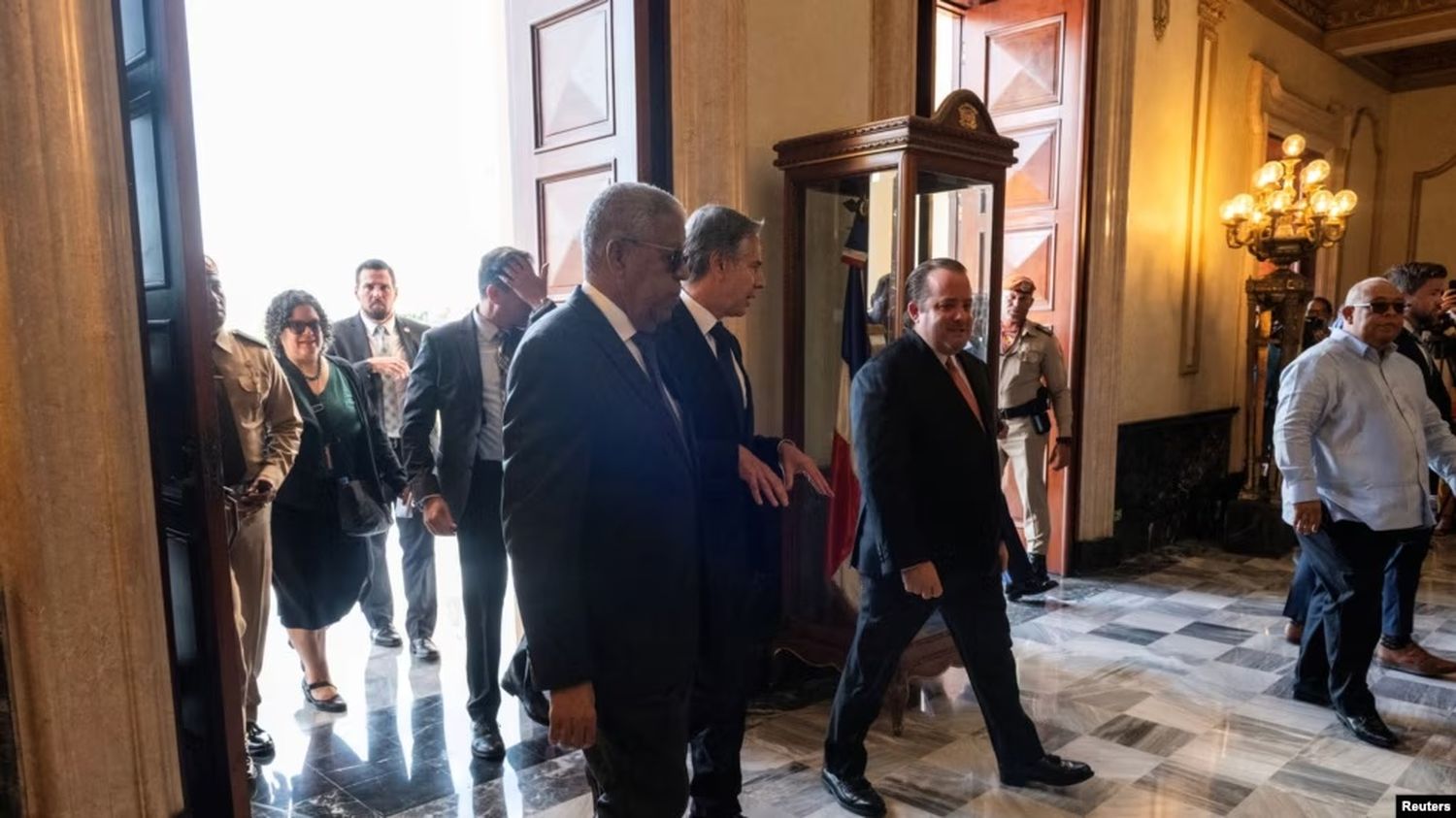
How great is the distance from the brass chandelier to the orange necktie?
14.4 feet

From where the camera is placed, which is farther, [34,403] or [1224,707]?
[1224,707]

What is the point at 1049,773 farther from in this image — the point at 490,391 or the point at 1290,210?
the point at 1290,210

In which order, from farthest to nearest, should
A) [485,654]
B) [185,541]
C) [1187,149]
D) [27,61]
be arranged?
[1187,149] → [485,654] → [185,541] → [27,61]

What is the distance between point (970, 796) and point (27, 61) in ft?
9.81

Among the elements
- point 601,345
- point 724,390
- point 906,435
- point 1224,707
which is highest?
point 601,345

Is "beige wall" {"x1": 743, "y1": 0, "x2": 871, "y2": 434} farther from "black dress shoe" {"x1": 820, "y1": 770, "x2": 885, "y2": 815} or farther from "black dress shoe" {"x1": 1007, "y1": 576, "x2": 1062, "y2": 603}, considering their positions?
"black dress shoe" {"x1": 1007, "y1": 576, "x2": 1062, "y2": 603}

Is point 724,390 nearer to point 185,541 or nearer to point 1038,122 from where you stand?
point 185,541

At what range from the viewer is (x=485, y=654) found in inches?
120

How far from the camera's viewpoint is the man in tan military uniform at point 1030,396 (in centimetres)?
517

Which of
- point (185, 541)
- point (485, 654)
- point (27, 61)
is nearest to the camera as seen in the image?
point (27, 61)

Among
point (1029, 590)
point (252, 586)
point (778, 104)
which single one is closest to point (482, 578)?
point (252, 586)

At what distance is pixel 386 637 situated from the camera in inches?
166

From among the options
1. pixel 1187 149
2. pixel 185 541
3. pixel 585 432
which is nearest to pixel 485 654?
pixel 185 541

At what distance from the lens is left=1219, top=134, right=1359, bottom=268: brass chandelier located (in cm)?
595
